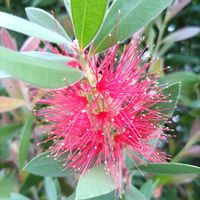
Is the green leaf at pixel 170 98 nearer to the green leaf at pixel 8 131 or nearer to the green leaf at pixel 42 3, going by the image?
the green leaf at pixel 8 131

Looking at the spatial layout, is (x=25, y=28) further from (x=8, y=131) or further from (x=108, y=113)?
(x=8, y=131)

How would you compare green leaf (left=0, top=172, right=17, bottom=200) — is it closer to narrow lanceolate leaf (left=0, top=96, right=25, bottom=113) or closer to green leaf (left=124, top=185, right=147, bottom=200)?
narrow lanceolate leaf (left=0, top=96, right=25, bottom=113)

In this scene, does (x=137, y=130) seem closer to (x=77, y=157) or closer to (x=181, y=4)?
(x=77, y=157)

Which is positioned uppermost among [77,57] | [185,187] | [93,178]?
[77,57]

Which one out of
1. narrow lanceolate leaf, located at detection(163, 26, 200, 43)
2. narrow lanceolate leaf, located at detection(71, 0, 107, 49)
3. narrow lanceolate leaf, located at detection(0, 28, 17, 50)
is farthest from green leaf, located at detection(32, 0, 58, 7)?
narrow lanceolate leaf, located at detection(71, 0, 107, 49)

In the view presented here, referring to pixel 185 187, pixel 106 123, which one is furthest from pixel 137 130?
pixel 185 187

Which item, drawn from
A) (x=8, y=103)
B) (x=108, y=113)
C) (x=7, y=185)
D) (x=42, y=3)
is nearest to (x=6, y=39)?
(x=8, y=103)

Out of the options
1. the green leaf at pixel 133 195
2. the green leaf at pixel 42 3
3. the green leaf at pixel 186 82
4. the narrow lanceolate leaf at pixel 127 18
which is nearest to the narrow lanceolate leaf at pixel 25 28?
the narrow lanceolate leaf at pixel 127 18
